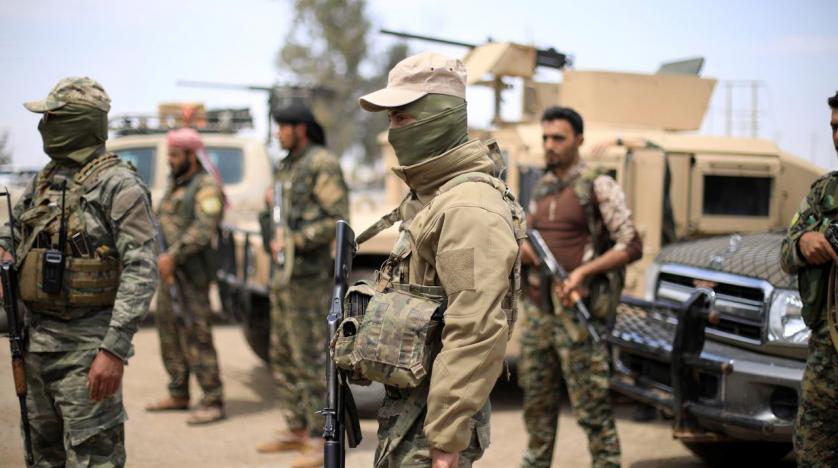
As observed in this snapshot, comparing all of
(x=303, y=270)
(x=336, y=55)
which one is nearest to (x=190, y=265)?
(x=303, y=270)

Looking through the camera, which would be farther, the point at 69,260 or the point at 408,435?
the point at 69,260

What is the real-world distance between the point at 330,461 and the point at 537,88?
551cm

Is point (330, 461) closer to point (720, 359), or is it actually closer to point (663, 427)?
point (720, 359)

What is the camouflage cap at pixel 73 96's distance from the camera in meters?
3.38

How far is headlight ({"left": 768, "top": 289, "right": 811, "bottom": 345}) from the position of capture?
4.05 metres

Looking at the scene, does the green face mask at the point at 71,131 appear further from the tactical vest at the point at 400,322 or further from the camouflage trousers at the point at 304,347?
the camouflage trousers at the point at 304,347

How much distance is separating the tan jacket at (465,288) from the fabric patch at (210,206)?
3676 millimetres

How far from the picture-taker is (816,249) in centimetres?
328

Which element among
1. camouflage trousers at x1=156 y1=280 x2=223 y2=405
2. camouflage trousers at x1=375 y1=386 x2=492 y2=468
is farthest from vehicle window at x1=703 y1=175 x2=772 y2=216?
camouflage trousers at x1=375 y1=386 x2=492 y2=468

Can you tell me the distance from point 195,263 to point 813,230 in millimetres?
3916

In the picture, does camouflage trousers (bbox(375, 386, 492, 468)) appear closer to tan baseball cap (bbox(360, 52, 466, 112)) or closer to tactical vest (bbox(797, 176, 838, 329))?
Answer: tan baseball cap (bbox(360, 52, 466, 112))

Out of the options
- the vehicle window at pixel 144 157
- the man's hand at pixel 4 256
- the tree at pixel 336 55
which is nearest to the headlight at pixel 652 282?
the man's hand at pixel 4 256

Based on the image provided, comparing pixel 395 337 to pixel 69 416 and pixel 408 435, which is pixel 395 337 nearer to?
pixel 408 435

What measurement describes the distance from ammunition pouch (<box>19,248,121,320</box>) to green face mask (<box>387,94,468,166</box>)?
148cm
